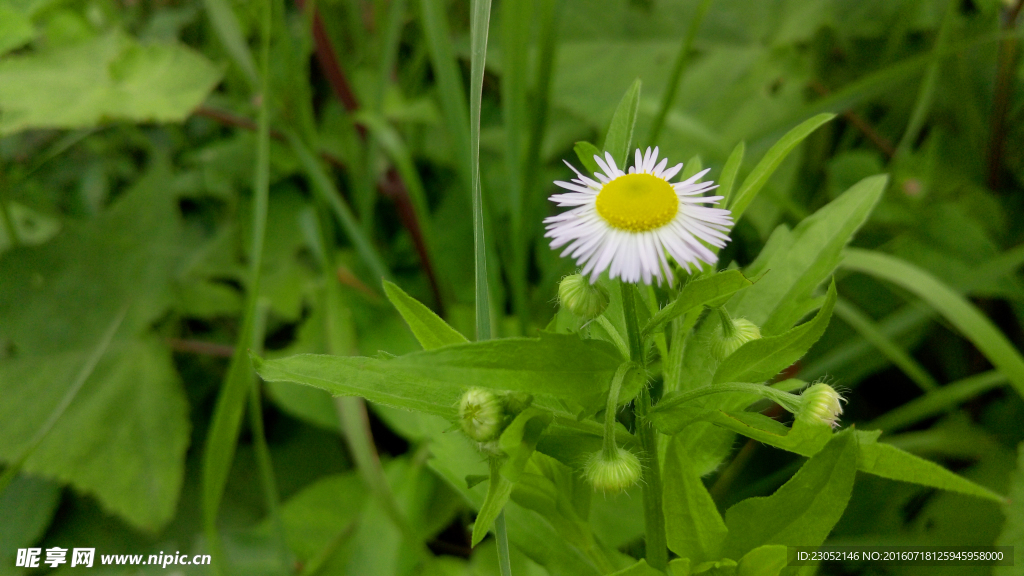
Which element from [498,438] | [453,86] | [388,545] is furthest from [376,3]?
[498,438]

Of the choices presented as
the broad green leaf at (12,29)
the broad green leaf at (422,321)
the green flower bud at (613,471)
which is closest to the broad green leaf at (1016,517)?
the green flower bud at (613,471)

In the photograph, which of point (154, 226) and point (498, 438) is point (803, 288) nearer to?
point (498, 438)

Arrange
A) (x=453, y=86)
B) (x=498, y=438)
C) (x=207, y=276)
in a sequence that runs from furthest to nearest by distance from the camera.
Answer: (x=207, y=276) < (x=453, y=86) < (x=498, y=438)

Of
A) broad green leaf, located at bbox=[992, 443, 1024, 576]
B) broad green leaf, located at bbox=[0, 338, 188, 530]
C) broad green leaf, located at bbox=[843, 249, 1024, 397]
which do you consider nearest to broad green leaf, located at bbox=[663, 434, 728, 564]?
broad green leaf, located at bbox=[992, 443, 1024, 576]

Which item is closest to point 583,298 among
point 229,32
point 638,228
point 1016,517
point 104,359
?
point 638,228

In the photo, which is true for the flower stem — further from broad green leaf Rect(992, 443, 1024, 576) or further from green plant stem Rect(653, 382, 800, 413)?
broad green leaf Rect(992, 443, 1024, 576)

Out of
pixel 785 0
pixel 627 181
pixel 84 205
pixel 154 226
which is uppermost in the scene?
pixel 785 0

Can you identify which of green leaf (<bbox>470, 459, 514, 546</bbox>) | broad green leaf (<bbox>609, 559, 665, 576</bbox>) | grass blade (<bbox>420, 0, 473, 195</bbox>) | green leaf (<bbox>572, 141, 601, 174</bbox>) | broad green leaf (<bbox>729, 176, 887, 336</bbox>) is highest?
grass blade (<bbox>420, 0, 473, 195</bbox>)
